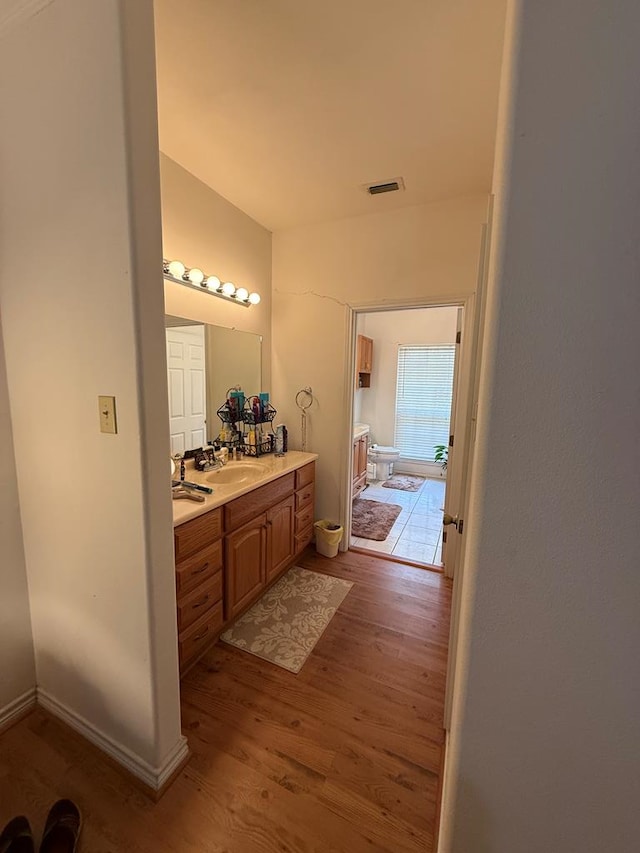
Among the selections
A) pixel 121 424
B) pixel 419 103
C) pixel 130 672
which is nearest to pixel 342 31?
pixel 419 103

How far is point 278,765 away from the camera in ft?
4.25

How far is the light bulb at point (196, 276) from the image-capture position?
212 centimetres

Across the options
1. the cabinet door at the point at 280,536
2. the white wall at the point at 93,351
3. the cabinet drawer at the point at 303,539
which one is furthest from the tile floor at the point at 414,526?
the white wall at the point at 93,351

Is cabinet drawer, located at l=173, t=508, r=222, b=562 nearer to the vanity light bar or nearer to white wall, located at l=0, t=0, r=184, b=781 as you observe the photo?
white wall, located at l=0, t=0, r=184, b=781

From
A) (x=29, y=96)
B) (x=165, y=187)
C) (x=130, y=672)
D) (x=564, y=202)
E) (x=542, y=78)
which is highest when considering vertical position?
(x=165, y=187)

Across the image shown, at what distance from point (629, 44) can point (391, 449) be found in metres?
4.78

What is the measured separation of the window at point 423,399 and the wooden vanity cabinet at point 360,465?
1.00 metres

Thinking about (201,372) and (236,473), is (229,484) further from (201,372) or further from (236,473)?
(201,372)

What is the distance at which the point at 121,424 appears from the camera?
3.38 feet

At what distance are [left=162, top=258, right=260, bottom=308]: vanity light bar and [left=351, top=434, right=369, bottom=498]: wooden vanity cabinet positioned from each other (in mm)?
2114

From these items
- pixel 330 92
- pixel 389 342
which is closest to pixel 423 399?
pixel 389 342

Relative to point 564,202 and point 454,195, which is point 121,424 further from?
point 454,195

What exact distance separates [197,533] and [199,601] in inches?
14.2

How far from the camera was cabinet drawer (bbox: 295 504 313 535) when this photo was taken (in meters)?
2.63
